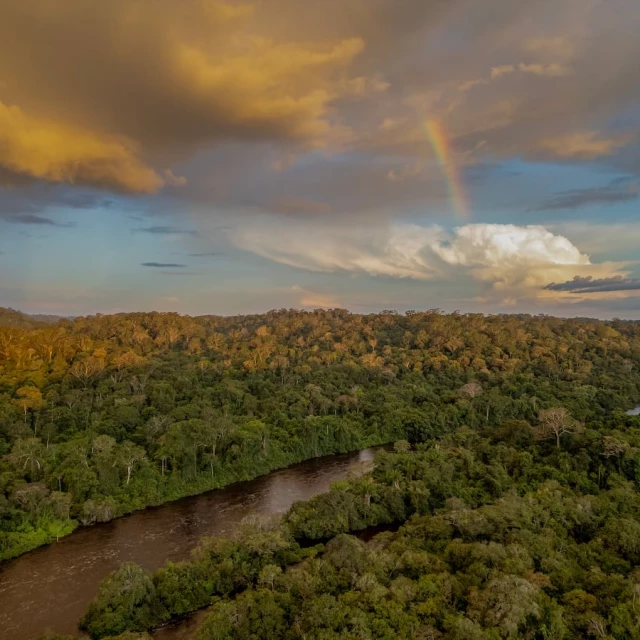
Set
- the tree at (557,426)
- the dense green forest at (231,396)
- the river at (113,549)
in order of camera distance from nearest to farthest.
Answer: the river at (113,549) < the tree at (557,426) < the dense green forest at (231,396)

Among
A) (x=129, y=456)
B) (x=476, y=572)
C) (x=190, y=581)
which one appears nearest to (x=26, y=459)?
(x=129, y=456)

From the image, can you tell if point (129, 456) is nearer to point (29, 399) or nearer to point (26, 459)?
point (26, 459)

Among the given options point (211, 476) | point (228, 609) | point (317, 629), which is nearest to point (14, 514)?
point (211, 476)

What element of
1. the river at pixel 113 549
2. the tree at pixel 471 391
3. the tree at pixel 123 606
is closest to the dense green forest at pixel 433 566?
the tree at pixel 123 606

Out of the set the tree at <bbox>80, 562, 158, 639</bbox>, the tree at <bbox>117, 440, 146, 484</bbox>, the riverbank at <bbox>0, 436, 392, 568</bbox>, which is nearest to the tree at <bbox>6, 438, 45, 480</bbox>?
the riverbank at <bbox>0, 436, 392, 568</bbox>

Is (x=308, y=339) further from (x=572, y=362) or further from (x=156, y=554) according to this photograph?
(x=156, y=554)

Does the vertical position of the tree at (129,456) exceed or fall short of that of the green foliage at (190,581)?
it exceeds it

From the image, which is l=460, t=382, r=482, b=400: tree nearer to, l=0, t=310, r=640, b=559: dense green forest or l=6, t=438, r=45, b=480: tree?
l=0, t=310, r=640, b=559: dense green forest

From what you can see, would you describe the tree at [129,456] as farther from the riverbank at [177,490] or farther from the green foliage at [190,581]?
the green foliage at [190,581]

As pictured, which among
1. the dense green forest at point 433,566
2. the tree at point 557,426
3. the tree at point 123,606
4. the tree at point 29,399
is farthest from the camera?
the tree at point 29,399
